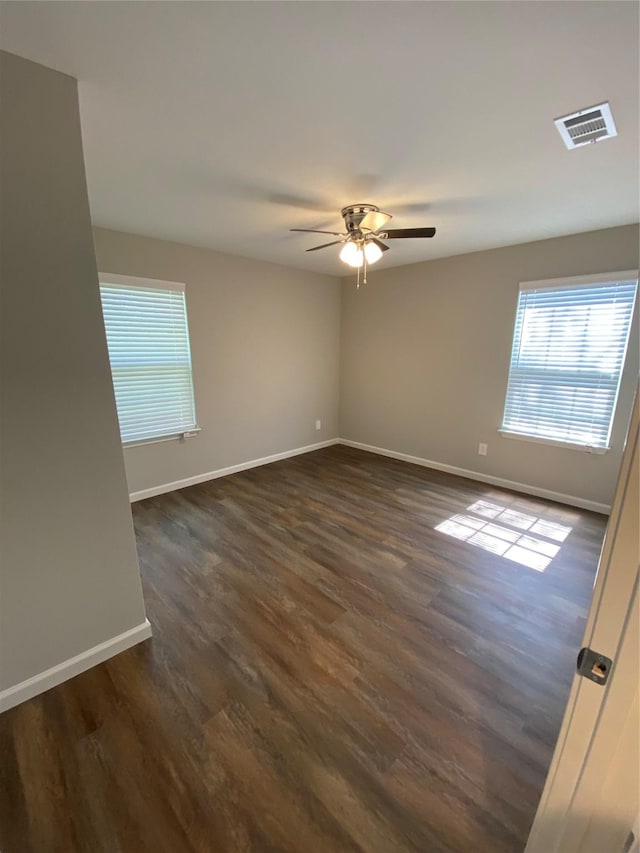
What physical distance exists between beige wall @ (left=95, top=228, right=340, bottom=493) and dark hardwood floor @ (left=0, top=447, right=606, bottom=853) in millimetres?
1277

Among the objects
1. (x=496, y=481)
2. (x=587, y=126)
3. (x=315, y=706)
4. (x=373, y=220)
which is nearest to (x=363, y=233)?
(x=373, y=220)

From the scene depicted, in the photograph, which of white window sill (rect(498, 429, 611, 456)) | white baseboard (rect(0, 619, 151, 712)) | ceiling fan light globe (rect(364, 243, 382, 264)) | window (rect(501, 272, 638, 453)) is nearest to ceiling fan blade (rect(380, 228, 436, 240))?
ceiling fan light globe (rect(364, 243, 382, 264))

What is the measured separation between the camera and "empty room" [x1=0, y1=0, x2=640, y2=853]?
3.57 feet

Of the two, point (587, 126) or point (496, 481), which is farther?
point (496, 481)

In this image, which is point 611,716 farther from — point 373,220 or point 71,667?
point 373,220

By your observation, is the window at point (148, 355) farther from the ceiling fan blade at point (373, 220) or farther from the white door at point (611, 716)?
the white door at point (611, 716)

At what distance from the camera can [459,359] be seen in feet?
13.0

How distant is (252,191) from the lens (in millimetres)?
2209

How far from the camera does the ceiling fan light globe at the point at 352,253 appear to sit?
2494 millimetres

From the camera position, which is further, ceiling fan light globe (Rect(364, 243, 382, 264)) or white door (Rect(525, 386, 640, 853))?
ceiling fan light globe (Rect(364, 243, 382, 264))

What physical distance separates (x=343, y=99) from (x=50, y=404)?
1719mm

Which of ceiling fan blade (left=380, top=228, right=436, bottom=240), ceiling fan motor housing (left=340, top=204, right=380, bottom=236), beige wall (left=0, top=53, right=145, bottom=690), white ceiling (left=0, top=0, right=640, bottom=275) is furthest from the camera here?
ceiling fan motor housing (left=340, top=204, right=380, bottom=236)

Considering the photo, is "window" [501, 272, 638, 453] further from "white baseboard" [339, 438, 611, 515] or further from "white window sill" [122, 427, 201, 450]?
"white window sill" [122, 427, 201, 450]

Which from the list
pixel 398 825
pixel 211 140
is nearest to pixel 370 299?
pixel 211 140
